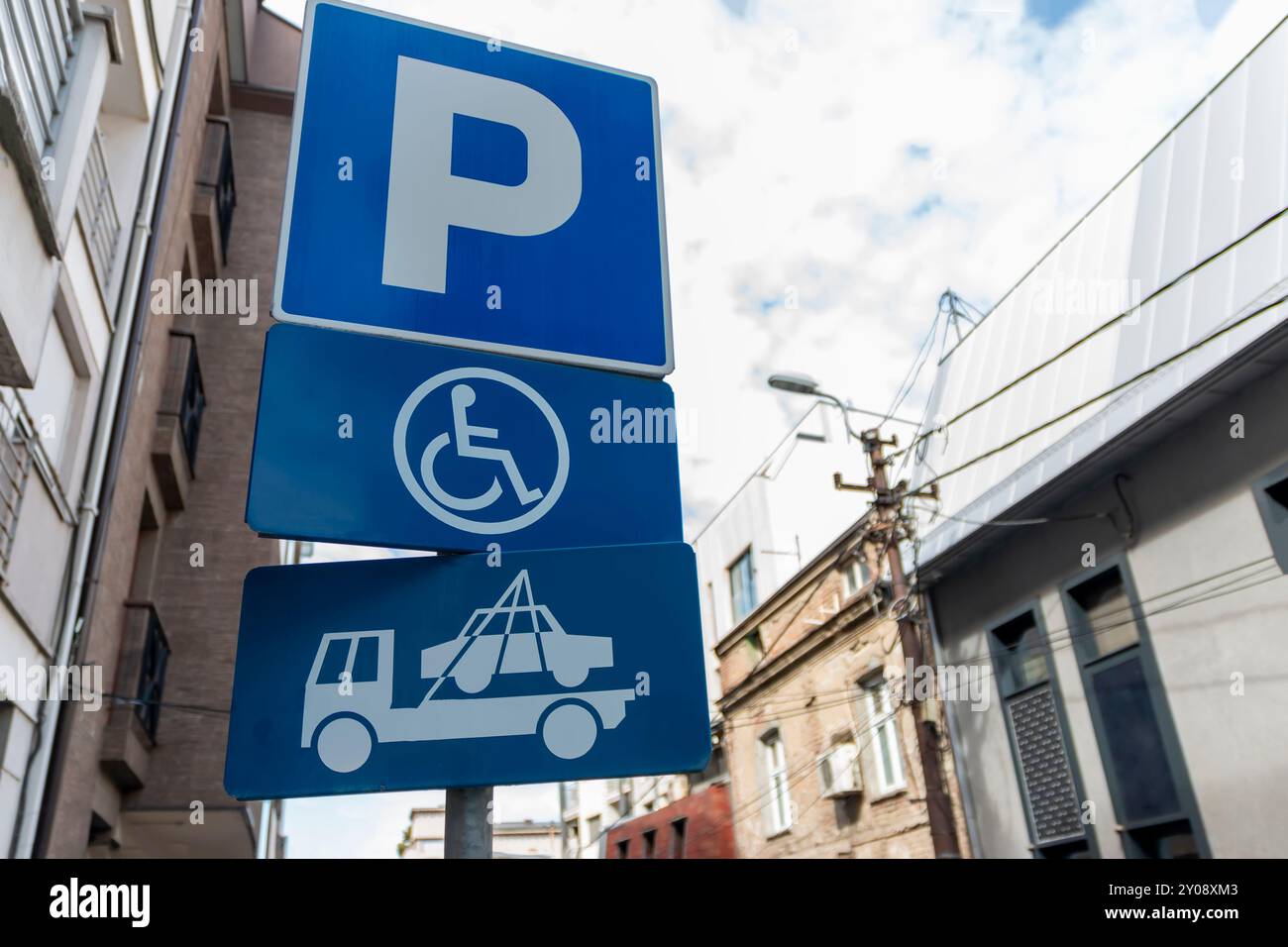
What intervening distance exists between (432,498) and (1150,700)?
461 inches

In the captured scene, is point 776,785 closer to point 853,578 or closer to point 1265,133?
point 853,578

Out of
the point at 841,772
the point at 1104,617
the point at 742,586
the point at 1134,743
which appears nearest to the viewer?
the point at 1134,743

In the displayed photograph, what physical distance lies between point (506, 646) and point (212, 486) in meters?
14.5

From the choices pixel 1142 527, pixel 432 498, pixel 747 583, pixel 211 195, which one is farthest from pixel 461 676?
pixel 747 583

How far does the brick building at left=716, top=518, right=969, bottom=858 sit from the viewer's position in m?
16.3

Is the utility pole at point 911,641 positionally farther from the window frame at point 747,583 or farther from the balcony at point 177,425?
the balcony at point 177,425

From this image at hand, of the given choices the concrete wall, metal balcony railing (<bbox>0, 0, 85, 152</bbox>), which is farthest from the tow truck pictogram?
the concrete wall

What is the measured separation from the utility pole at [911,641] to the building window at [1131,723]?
81.3 inches

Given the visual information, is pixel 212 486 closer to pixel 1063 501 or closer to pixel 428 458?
pixel 1063 501

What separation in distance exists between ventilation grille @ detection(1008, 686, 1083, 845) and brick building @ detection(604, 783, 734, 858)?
1023cm

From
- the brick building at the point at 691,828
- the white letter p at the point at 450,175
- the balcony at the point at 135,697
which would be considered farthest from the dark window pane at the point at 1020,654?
the white letter p at the point at 450,175

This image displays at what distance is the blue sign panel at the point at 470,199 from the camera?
2215mm

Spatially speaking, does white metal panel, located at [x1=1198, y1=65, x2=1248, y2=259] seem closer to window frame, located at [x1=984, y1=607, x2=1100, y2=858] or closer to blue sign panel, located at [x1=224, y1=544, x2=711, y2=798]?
window frame, located at [x1=984, y1=607, x2=1100, y2=858]

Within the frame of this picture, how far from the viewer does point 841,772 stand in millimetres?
17844
